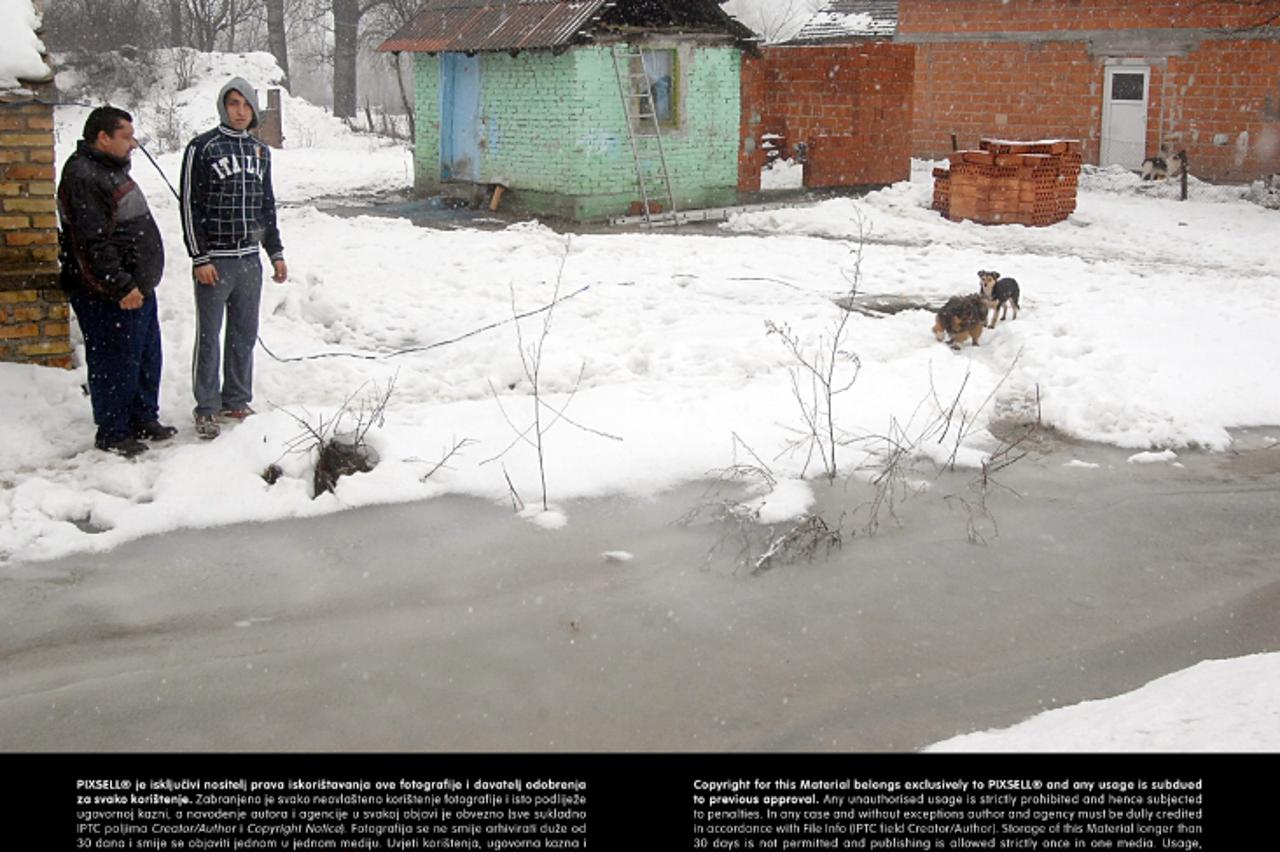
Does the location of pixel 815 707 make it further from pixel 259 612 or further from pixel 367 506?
pixel 367 506

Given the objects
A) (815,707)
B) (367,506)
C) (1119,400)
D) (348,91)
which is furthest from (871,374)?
(348,91)

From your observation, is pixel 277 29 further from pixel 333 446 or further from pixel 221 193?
pixel 333 446

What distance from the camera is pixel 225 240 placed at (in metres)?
7.11

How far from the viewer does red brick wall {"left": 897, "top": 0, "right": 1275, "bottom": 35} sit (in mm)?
22109

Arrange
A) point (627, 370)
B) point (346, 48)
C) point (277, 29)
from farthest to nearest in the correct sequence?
point (277, 29) < point (346, 48) < point (627, 370)

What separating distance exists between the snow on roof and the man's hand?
4.84 feet

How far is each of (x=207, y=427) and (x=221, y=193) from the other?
131 centimetres

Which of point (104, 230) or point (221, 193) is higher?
point (221, 193)

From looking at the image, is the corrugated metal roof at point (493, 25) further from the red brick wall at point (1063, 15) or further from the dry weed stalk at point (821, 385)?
the red brick wall at point (1063, 15)

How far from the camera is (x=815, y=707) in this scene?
176 inches

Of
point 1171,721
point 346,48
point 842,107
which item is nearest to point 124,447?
point 1171,721

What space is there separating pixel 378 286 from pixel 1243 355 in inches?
282

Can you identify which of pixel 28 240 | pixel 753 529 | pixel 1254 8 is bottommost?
pixel 753 529

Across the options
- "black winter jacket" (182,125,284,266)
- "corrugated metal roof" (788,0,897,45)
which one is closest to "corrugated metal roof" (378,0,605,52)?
"black winter jacket" (182,125,284,266)
